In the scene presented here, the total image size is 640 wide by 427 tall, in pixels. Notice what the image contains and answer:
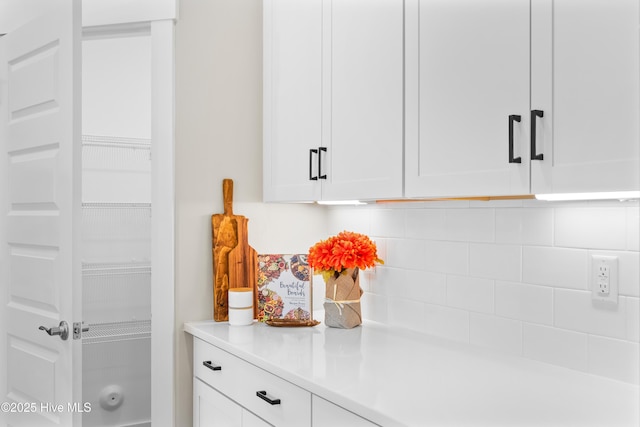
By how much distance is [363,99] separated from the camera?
1829 millimetres

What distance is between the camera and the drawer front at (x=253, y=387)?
1.53m

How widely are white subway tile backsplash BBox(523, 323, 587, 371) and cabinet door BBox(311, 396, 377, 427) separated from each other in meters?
0.63

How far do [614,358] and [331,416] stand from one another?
2.33 feet

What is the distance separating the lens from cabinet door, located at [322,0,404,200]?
5.62 ft

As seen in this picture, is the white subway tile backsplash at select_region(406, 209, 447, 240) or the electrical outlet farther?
the white subway tile backsplash at select_region(406, 209, 447, 240)

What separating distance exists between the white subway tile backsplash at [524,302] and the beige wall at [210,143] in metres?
0.98

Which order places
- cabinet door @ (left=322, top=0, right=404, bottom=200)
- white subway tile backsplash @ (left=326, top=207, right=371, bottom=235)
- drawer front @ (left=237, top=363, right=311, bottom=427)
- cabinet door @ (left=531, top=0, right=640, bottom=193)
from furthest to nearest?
white subway tile backsplash @ (left=326, top=207, right=371, bottom=235) → cabinet door @ (left=322, top=0, right=404, bottom=200) → drawer front @ (left=237, top=363, right=311, bottom=427) → cabinet door @ (left=531, top=0, right=640, bottom=193)

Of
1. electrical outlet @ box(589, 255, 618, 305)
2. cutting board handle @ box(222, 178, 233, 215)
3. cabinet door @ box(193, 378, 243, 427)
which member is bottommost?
cabinet door @ box(193, 378, 243, 427)

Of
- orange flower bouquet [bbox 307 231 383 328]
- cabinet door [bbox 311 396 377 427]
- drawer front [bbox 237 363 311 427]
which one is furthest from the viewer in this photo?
orange flower bouquet [bbox 307 231 383 328]

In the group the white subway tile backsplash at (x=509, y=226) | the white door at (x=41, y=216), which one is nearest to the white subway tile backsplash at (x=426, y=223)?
the white subway tile backsplash at (x=509, y=226)

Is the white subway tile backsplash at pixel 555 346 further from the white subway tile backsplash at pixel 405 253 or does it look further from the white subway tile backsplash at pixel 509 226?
the white subway tile backsplash at pixel 405 253

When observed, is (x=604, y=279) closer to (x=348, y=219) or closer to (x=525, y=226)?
(x=525, y=226)

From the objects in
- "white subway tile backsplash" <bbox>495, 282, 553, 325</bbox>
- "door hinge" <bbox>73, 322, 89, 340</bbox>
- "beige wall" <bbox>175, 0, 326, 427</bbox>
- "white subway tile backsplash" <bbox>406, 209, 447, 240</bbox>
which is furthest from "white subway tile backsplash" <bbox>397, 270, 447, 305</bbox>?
"door hinge" <bbox>73, 322, 89, 340</bbox>

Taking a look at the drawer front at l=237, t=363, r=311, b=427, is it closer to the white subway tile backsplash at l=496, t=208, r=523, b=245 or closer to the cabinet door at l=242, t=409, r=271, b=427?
the cabinet door at l=242, t=409, r=271, b=427
